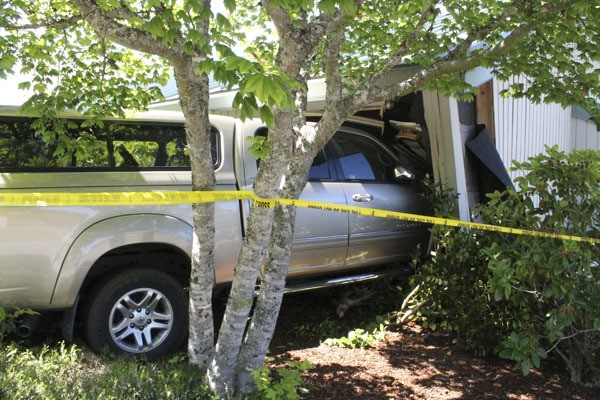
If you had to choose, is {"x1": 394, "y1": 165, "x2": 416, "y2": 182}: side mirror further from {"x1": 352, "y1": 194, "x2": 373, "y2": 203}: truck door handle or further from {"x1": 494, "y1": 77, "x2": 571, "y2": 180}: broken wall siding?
{"x1": 494, "y1": 77, "x2": 571, "y2": 180}: broken wall siding

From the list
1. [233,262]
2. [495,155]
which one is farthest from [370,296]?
[495,155]

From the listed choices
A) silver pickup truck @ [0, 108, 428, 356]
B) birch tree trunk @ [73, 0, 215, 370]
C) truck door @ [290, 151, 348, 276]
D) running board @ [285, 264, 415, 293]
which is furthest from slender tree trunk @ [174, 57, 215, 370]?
truck door @ [290, 151, 348, 276]

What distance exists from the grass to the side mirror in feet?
10.5

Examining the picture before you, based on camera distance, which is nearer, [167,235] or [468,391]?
[468,391]

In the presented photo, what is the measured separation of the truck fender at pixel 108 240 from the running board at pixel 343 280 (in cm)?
114

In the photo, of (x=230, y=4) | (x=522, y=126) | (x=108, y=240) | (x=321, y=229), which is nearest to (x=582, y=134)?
(x=522, y=126)

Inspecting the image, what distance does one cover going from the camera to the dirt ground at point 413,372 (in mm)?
3686

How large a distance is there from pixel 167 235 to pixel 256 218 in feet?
4.73

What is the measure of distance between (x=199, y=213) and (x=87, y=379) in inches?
45.0

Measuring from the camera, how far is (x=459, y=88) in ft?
14.2

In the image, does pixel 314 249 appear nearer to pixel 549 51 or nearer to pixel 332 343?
pixel 332 343

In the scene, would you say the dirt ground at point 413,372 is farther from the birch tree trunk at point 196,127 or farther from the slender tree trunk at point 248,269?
the birch tree trunk at point 196,127

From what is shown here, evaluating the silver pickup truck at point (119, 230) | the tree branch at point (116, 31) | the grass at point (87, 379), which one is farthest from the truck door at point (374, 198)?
the tree branch at point (116, 31)

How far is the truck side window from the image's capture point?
5.45 meters
